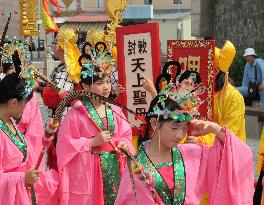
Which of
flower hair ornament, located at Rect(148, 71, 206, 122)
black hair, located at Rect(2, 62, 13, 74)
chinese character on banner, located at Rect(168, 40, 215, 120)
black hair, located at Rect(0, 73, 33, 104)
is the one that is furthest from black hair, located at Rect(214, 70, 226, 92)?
flower hair ornament, located at Rect(148, 71, 206, 122)

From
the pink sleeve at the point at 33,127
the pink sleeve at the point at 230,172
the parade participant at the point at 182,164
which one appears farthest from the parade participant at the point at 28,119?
the pink sleeve at the point at 230,172

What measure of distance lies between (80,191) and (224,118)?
1455 mm

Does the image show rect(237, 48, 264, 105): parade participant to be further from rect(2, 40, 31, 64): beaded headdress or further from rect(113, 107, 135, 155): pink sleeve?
rect(113, 107, 135, 155): pink sleeve

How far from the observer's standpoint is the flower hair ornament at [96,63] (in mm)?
5898

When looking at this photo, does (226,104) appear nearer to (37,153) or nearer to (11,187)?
(37,153)

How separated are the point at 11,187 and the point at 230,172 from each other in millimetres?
1486

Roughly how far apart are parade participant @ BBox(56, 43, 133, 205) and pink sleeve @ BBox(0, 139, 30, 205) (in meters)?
0.93

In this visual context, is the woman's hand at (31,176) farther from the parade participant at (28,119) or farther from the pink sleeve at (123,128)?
the pink sleeve at (123,128)

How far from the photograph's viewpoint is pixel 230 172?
4.26 meters

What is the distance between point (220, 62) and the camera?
6453 mm

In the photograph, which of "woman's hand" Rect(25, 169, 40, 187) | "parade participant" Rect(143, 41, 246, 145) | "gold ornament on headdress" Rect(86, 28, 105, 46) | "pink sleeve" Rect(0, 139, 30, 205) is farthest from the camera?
"gold ornament on headdress" Rect(86, 28, 105, 46)

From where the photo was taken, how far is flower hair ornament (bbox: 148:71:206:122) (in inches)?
166

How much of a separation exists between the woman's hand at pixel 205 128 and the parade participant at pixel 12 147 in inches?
45.2

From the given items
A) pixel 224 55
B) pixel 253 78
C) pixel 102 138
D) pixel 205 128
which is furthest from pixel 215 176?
pixel 253 78
